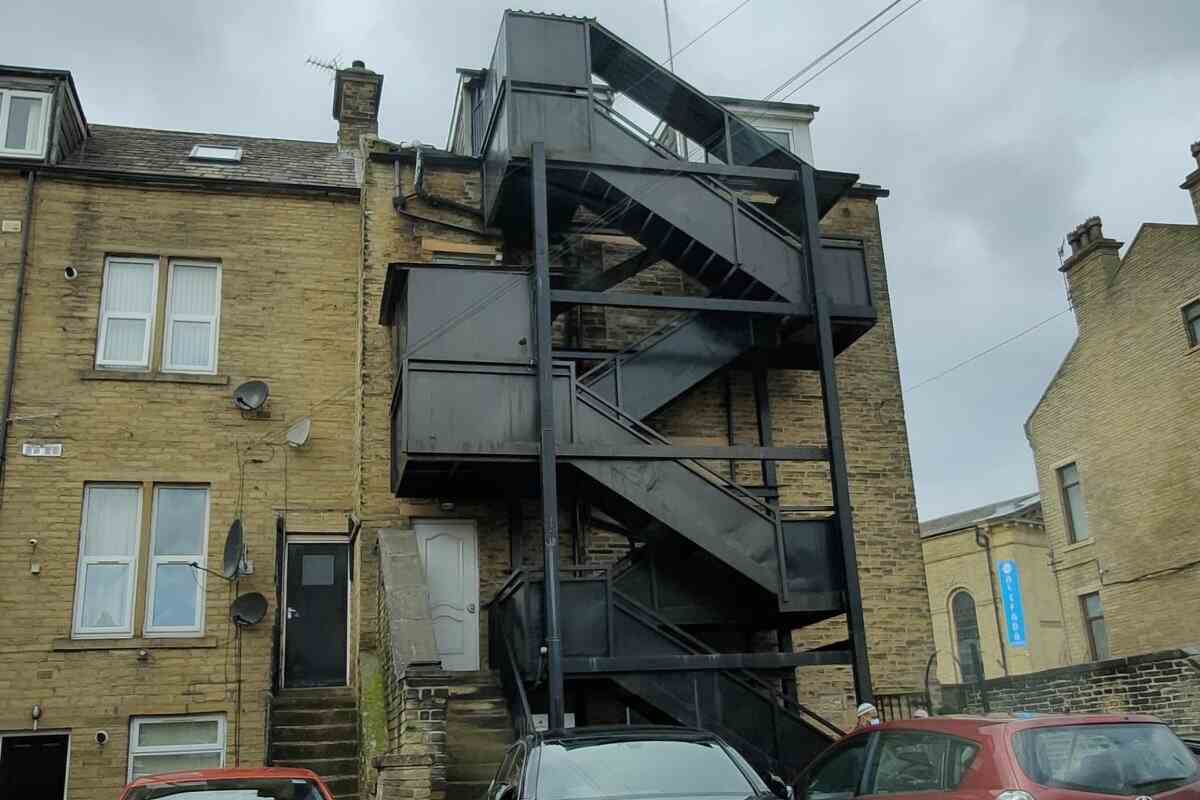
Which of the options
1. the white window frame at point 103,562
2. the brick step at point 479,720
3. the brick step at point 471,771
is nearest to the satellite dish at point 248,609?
the white window frame at point 103,562

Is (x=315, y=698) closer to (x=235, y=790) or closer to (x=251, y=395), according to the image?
(x=251, y=395)

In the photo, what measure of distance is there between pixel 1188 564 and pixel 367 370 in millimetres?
18275

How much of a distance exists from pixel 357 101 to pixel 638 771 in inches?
602

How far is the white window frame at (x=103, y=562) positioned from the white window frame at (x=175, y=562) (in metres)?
0.17

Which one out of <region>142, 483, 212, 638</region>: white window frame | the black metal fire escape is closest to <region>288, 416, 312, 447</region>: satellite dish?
<region>142, 483, 212, 638</region>: white window frame

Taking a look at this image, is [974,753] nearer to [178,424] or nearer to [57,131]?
[178,424]

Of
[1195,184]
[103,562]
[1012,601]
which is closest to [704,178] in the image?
[103,562]

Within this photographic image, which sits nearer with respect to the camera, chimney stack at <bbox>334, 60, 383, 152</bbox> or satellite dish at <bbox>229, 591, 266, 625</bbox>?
satellite dish at <bbox>229, 591, 266, 625</bbox>

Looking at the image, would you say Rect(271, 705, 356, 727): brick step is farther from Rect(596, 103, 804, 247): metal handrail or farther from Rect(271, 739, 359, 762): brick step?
Rect(596, 103, 804, 247): metal handrail

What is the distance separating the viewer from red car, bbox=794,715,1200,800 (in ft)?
21.5

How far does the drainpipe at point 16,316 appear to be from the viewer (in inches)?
598

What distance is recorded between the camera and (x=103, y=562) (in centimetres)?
1517

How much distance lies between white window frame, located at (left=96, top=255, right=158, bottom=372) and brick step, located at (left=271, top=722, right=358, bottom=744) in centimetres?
545

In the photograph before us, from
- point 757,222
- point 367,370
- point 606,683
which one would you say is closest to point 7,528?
point 367,370
